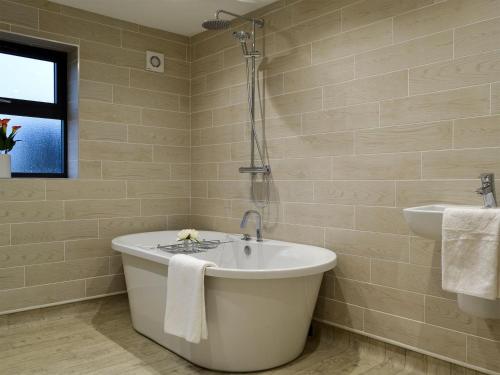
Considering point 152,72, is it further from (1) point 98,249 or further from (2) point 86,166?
(1) point 98,249

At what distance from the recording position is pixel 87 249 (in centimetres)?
349

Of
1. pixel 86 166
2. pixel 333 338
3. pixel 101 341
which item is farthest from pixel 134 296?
pixel 333 338

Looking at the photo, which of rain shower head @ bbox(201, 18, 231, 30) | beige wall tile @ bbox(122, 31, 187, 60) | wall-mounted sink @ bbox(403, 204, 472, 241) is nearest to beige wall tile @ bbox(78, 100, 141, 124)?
beige wall tile @ bbox(122, 31, 187, 60)

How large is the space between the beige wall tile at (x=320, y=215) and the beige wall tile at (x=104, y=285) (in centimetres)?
155

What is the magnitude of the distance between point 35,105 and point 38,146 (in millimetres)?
320

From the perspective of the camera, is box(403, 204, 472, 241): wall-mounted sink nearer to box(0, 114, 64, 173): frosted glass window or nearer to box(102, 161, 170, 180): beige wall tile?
box(102, 161, 170, 180): beige wall tile

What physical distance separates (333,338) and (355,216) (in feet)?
2.68

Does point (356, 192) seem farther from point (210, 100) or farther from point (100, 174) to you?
point (100, 174)

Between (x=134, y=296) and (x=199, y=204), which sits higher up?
(x=199, y=204)

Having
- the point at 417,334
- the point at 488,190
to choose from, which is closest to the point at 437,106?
the point at 488,190

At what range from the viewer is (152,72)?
3.84 m

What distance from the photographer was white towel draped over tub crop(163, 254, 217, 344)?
2250 mm

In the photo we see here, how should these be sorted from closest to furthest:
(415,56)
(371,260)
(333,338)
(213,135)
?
(415,56) → (371,260) → (333,338) → (213,135)

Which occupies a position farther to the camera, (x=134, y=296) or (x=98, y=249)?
(x=98, y=249)
